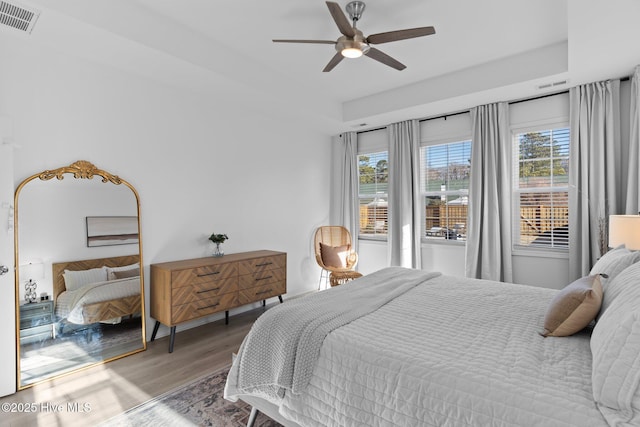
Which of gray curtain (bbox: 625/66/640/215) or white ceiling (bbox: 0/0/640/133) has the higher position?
white ceiling (bbox: 0/0/640/133)

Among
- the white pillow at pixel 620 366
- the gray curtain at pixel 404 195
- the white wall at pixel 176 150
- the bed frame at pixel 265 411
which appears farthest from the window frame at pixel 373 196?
the white pillow at pixel 620 366

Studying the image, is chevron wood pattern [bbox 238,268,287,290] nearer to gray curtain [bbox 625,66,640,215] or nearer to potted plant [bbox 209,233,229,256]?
potted plant [bbox 209,233,229,256]

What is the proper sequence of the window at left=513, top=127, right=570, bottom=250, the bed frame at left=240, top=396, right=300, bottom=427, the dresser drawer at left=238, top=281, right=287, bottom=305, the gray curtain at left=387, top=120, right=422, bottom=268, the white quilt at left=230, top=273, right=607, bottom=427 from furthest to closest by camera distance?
the gray curtain at left=387, top=120, right=422, bottom=268, the window at left=513, top=127, right=570, bottom=250, the dresser drawer at left=238, top=281, right=287, bottom=305, the bed frame at left=240, top=396, right=300, bottom=427, the white quilt at left=230, top=273, right=607, bottom=427

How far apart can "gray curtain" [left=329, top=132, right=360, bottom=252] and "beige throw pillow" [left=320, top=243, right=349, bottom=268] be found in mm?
660

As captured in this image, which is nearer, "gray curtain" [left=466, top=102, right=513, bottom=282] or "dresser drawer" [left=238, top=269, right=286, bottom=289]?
"dresser drawer" [left=238, top=269, right=286, bottom=289]

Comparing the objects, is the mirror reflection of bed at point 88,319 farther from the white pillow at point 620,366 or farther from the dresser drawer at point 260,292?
the white pillow at point 620,366

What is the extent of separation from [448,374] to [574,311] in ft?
2.47

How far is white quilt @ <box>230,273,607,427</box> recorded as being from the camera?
1091 millimetres

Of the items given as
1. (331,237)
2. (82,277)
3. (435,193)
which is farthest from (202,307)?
(435,193)

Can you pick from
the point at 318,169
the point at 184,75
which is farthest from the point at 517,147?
the point at 184,75

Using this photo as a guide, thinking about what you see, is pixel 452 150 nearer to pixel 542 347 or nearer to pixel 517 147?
pixel 517 147

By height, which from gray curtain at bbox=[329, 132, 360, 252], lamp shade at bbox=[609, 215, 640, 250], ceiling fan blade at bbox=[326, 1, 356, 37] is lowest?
lamp shade at bbox=[609, 215, 640, 250]

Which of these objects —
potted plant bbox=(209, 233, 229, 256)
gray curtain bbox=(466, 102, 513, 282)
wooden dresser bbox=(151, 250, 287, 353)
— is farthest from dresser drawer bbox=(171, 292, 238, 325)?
gray curtain bbox=(466, 102, 513, 282)

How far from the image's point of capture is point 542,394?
109 cm
